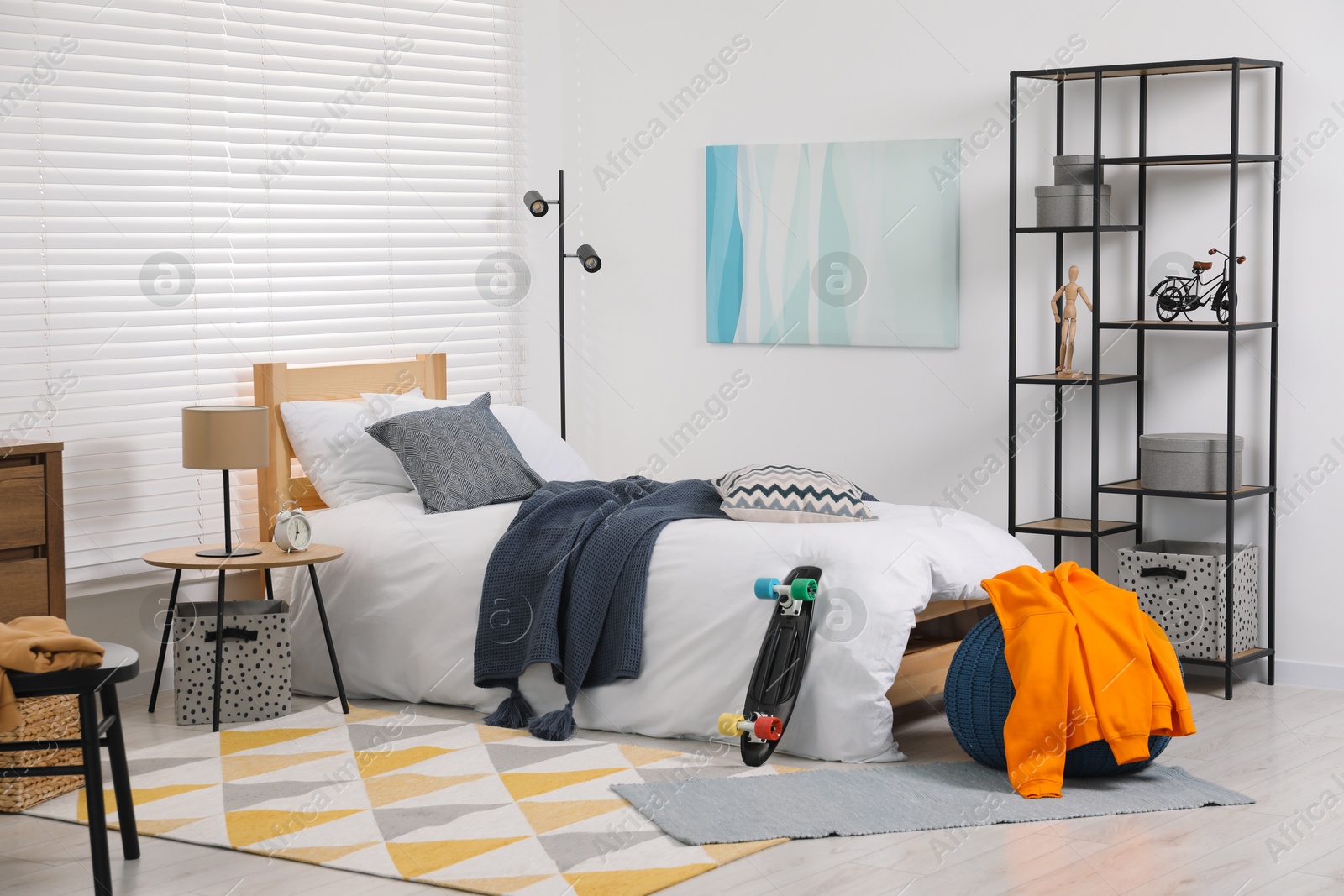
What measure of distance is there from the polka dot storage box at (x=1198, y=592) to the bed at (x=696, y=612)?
558 millimetres

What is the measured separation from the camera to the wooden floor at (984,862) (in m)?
2.67

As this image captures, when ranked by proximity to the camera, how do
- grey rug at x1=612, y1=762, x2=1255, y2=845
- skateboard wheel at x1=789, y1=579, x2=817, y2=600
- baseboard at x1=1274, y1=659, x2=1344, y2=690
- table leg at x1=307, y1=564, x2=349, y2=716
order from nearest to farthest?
grey rug at x1=612, y1=762, x2=1255, y2=845, skateboard wheel at x1=789, y1=579, x2=817, y2=600, table leg at x1=307, y1=564, x2=349, y2=716, baseboard at x1=1274, y1=659, x2=1344, y2=690

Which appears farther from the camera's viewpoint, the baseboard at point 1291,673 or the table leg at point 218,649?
the baseboard at point 1291,673

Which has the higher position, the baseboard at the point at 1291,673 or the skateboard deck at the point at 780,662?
the skateboard deck at the point at 780,662

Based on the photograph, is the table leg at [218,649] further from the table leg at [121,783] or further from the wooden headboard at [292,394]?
the table leg at [121,783]

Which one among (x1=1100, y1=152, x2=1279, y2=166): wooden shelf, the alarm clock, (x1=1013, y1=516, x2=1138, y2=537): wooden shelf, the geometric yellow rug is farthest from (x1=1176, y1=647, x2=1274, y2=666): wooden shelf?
the alarm clock

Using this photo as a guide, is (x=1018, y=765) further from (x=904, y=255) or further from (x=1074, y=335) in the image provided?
(x=904, y=255)

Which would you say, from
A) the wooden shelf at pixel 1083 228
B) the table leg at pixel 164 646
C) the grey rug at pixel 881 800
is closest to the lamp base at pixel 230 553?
the table leg at pixel 164 646

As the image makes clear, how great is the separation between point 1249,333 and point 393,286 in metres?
2.88

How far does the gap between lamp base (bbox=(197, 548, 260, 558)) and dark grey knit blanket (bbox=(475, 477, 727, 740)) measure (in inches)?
26.2

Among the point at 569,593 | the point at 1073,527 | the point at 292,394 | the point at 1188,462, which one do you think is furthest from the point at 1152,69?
the point at 292,394

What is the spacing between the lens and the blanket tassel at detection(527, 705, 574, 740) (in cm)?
370

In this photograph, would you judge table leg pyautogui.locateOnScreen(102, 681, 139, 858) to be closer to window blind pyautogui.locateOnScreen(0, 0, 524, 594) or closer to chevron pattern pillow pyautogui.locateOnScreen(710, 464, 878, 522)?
window blind pyautogui.locateOnScreen(0, 0, 524, 594)

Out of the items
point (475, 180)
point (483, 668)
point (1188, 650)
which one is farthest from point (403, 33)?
point (1188, 650)
